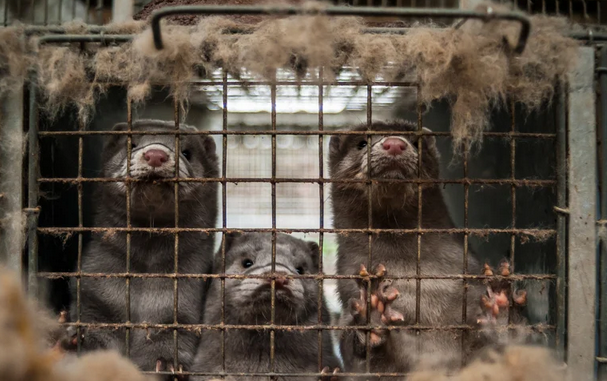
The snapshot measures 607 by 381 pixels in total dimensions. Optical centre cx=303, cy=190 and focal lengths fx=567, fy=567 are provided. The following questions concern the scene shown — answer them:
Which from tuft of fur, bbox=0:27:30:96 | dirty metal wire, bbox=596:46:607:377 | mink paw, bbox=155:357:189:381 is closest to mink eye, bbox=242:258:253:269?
mink paw, bbox=155:357:189:381

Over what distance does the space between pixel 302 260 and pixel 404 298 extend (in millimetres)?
687

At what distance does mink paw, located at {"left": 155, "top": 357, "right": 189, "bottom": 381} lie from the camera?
2.14m

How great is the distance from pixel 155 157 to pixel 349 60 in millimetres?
858

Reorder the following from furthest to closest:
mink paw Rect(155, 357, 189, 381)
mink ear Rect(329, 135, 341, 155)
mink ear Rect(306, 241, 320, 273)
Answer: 1. mink ear Rect(306, 241, 320, 273)
2. mink ear Rect(329, 135, 341, 155)
3. mink paw Rect(155, 357, 189, 381)

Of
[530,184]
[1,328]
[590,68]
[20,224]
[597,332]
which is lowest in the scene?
[597,332]

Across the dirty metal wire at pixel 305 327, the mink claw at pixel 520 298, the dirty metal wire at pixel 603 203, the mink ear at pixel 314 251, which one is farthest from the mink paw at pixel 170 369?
the dirty metal wire at pixel 603 203

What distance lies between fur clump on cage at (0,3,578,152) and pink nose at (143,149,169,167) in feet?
0.95

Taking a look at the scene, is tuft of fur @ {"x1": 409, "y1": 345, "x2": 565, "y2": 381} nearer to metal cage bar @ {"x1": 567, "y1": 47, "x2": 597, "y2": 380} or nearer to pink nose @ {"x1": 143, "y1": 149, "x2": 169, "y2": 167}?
metal cage bar @ {"x1": 567, "y1": 47, "x2": 597, "y2": 380}

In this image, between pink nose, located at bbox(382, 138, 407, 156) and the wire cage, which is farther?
pink nose, located at bbox(382, 138, 407, 156)

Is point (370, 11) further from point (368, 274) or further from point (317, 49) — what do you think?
point (368, 274)

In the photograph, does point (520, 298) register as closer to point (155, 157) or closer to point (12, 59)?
point (155, 157)

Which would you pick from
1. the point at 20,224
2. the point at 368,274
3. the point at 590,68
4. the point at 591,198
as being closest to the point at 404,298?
the point at 368,274

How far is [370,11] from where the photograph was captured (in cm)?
172

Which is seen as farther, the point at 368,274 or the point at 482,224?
the point at 482,224
